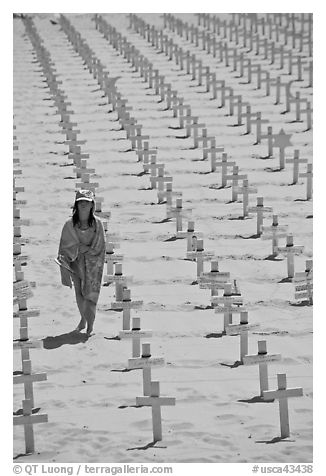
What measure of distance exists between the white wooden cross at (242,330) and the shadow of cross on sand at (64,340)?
161cm

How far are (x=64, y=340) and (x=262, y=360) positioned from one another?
268 cm

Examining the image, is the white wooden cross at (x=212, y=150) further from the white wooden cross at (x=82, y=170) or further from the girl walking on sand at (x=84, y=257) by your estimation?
the girl walking on sand at (x=84, y=257)

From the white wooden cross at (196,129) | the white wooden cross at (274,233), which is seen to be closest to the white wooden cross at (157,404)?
the white wooden cross at (274,233)

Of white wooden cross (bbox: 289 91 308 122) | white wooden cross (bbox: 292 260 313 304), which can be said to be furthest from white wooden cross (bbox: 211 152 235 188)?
white wooden cross (bbox: 292 260 313 304)

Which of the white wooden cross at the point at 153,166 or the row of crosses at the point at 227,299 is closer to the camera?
the row of crosses at the point at 227,299

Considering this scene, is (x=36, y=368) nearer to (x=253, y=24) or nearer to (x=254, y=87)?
(x=254, y=87)

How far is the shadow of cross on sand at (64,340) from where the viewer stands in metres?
16.0

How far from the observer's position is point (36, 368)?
15320mm

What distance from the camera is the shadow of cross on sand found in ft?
52.5

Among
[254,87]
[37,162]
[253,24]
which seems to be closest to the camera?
[37,162]

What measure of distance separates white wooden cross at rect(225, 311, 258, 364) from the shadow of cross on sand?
1.61m

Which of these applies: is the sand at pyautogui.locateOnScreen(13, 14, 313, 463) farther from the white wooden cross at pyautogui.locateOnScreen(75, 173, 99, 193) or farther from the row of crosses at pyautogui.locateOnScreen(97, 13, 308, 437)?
the white wooden cross at pyautogui.locateOnScreen(75, 173, 99, 193)
